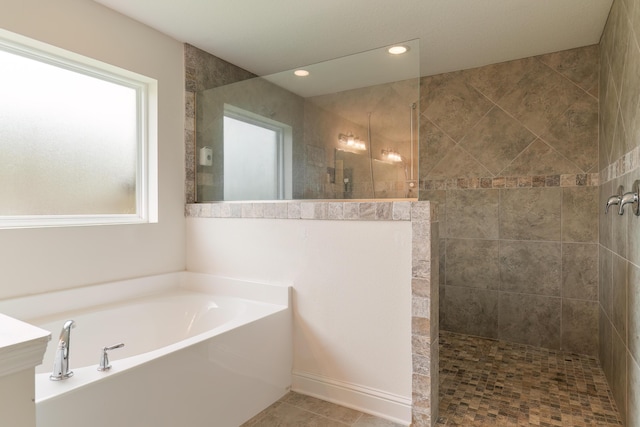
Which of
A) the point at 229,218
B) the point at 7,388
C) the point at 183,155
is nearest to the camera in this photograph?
the point at 7,388

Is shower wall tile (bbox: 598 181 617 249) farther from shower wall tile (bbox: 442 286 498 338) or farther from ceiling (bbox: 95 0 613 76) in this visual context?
ceiling (bbox: 95 0 613 76)

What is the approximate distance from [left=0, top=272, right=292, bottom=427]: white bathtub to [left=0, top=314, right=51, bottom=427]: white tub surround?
50 centimetres

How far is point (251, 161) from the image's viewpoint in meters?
2.60

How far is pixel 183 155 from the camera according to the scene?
282cm

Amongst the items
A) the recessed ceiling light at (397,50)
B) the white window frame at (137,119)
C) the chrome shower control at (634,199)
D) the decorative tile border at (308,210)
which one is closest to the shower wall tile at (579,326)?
the chrome shower control at (634,199)

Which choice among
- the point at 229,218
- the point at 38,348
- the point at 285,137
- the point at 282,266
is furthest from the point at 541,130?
the point at 38,348

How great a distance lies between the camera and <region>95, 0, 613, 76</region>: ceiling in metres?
2.29

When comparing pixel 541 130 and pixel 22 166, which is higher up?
pixel 541 130

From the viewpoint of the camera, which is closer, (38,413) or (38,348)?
(38,348)

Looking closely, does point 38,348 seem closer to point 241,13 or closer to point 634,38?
point 241,13

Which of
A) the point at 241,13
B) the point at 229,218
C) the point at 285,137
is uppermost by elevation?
the point at 241,13

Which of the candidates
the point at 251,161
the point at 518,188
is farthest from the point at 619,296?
the point at 251,161

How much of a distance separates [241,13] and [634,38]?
210cm

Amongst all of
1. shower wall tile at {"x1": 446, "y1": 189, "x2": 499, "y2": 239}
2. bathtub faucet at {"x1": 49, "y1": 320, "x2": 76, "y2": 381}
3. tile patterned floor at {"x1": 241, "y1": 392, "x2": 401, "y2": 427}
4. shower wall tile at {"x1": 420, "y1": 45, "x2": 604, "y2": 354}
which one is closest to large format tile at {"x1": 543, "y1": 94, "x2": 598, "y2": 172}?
shower wall tile at {"x1": 420, "y1": 45, "x2": 604, "y2": 354}
